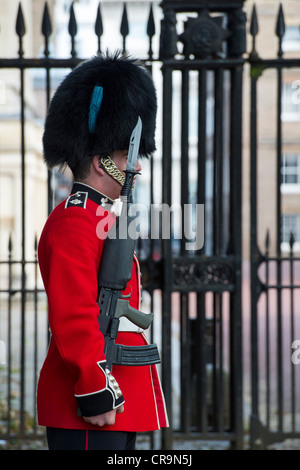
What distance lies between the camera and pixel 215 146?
4082 millimetres

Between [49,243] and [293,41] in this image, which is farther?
[293,41]

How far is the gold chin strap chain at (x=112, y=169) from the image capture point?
7.45 feet

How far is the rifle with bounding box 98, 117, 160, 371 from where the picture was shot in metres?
2.14

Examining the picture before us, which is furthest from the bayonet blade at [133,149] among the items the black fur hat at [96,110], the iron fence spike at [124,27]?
the iron fence spike at [124,27]

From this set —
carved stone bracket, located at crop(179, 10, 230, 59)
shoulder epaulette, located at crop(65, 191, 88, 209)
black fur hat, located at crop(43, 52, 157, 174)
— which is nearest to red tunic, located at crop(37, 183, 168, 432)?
shoulder epaulette, located at crop(65, 191, 88, 209)

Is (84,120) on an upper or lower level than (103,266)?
upper

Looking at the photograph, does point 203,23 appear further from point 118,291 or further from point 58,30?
point 58,30

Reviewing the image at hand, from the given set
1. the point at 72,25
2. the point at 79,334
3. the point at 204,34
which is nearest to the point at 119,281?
the point at 79,334

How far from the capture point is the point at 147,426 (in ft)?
7.34

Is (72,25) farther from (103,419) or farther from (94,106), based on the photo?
(103,419)

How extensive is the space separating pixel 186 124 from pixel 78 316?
91.5 inches

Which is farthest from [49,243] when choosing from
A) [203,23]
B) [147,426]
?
[203,23]

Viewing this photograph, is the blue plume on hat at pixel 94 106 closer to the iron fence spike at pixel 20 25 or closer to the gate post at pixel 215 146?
the gate post at pixel 215 146

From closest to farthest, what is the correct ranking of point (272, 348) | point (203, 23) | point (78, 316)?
point (78, 316) < point (203, 23) < point (272, 348)
